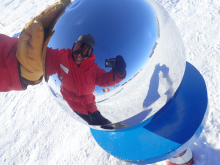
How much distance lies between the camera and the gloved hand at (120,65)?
0.91m

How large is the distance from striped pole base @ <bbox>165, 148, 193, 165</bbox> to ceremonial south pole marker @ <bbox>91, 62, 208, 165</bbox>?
14.2 inches

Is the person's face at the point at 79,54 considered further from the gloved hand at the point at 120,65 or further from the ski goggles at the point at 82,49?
the gloved hand at the point at 120,65

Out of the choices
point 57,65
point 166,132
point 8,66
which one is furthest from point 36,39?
point 166,132

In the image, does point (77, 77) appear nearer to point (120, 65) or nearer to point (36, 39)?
point (120, 65)

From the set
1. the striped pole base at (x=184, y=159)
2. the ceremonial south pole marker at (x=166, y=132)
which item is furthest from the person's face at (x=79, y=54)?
the striped pole base at (x=184, y=159)

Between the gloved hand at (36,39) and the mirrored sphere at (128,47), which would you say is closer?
the mirrored sphere at (128,47)

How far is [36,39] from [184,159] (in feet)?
5.62

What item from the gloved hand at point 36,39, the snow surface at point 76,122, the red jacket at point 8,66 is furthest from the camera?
the snow surface at point 76,122

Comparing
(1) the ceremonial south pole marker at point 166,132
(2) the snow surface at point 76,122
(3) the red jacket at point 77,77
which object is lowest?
(2) the snow surface at point 76,122

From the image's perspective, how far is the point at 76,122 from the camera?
2.54 metres

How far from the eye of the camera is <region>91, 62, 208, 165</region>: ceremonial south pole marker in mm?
1345

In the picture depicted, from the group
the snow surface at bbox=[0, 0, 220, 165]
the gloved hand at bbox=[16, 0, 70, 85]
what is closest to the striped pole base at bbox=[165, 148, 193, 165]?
the snow surface at bbox=[0, 0, 220, 165]

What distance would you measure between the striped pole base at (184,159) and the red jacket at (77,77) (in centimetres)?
116

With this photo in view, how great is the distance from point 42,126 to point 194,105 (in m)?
2.23
